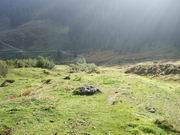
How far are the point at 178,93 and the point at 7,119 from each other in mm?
27821

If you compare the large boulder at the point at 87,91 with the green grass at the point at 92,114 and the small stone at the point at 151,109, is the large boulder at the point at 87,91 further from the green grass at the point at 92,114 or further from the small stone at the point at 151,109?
the small stone at the point at 151,109

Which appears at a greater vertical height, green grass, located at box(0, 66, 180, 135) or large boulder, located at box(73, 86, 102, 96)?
large boulder, located at box(73, 86, 102, 96)

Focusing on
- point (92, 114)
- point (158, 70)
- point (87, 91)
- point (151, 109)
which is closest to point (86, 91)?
point (87, 91)

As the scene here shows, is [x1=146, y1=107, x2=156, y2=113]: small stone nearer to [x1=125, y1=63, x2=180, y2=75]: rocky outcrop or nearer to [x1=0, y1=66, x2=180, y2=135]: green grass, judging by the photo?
[x1=0, y1=66, x2=180, y2=135]: green grass

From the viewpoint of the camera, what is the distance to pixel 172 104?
42.3 m

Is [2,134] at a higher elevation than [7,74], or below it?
below

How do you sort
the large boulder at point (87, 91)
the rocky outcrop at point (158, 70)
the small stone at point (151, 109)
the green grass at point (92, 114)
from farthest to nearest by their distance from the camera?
1. the rocky outcrop at point (158, 70)
2. the large boulder at point (87, 91)
3. the small stone at point (151, 109)
4. the green grass at point (92, 114)

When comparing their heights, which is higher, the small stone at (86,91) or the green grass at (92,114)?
the small stone at (86,91)

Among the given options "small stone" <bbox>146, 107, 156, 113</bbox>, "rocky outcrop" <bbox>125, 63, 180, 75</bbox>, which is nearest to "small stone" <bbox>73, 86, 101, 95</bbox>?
"small stone" <bbox>146, 107, 156, 113</bbox>

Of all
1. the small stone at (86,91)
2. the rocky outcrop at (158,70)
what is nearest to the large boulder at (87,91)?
the small stone at (86,91)

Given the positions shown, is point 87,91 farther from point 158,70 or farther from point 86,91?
point 158,70

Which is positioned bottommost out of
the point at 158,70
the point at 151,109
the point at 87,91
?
the point at 151,109

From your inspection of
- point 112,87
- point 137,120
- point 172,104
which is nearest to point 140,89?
point 112,87

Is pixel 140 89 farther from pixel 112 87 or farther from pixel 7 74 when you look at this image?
pixel 7 74
